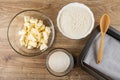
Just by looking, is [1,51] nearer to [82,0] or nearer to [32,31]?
[32,31]

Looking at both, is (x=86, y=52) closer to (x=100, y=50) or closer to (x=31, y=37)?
(x=100, y=50)

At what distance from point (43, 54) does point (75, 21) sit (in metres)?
0.17

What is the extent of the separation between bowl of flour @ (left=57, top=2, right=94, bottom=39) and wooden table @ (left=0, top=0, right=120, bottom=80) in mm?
27

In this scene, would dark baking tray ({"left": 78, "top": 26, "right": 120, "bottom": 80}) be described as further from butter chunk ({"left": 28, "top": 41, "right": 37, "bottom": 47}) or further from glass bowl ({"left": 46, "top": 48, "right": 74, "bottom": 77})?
butter chunk ({"left": 28, "top": 41, "right": 37, "bottom": 47})

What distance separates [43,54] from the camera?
1.01m

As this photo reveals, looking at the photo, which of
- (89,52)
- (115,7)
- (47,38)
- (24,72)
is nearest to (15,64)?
(24,72)

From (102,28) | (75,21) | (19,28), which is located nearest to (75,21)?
(75,21)

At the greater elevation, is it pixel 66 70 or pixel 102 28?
pixel 102 28

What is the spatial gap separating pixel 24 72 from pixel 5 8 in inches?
9.9

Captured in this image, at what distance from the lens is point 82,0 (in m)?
1.02

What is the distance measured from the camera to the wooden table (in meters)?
1.00

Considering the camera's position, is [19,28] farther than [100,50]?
Yes

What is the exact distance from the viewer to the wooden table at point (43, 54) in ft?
3.28

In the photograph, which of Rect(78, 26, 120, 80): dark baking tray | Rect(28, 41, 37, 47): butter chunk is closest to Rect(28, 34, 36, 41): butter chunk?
Rect(28, 41, 37, 47): butter chunk
